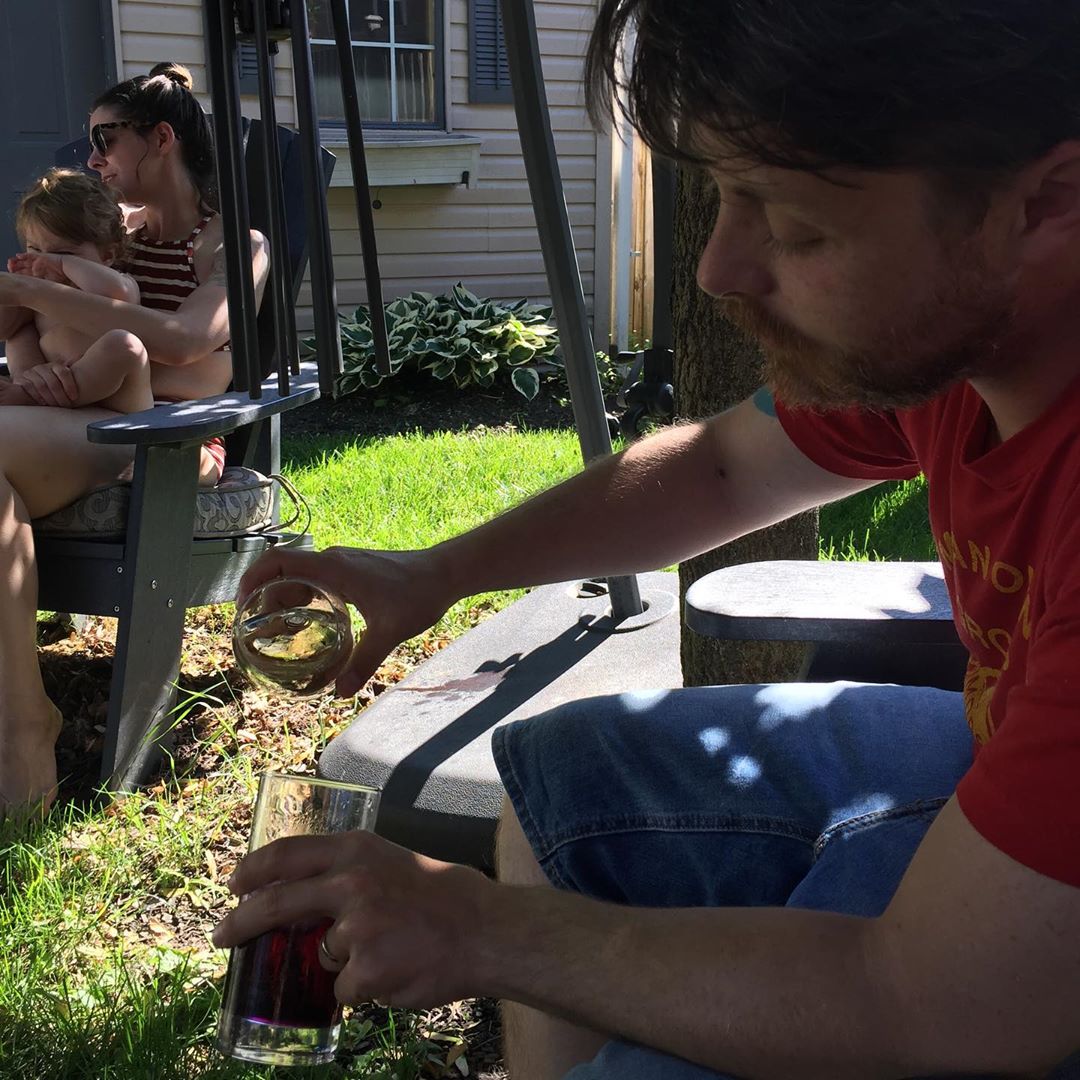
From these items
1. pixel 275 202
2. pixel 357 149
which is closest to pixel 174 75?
pixel 357 149

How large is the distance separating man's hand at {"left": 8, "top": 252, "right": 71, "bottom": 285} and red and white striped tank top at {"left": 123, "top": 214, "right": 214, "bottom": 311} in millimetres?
245

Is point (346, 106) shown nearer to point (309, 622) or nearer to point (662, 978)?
point (309, 622)

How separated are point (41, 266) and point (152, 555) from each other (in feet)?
3.38

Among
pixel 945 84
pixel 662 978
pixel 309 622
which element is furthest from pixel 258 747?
pixel 945 84

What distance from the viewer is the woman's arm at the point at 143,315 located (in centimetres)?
336

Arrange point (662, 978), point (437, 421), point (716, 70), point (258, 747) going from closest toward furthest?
point (662, 978)
point (716, 70)
point (258, 747)
point (437, 421)

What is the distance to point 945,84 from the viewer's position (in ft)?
3.98

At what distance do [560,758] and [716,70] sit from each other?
2.71ft

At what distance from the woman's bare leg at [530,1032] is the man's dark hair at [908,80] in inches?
33.5

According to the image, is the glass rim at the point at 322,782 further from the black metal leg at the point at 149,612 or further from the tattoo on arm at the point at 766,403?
the black metal leg at the point at 149,612

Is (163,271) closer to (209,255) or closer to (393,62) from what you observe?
(209,255)

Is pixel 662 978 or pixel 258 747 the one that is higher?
pixel 662 978

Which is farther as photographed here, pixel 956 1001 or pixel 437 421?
pixel 437 421

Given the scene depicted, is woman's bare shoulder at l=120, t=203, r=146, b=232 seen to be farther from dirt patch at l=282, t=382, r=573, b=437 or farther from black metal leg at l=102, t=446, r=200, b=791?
dirt patch at l=282, t=382, r=573, b=437
